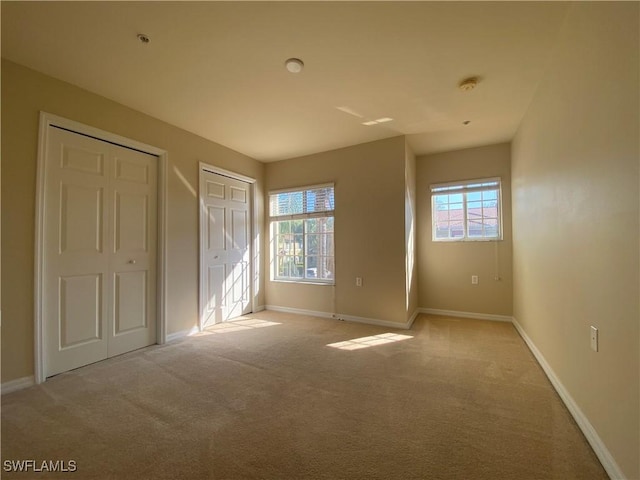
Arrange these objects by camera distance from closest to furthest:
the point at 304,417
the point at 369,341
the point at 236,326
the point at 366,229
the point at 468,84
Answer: the point at 304,417, the point at 468,84, the point at 369,341, the point at 236,326, the point at 366,229

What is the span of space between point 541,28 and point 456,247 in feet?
9.76

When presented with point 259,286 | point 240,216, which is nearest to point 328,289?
point 259,286

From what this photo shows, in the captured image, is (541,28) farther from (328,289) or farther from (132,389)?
(132,389)

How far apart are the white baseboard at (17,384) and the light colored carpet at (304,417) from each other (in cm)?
6

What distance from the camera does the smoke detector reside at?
2.39m

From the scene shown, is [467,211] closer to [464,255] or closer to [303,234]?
[464,255]

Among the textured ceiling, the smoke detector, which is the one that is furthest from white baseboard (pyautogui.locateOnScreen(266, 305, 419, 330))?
the smoke detector

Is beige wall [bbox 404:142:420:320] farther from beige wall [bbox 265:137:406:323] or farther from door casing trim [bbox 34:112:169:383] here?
door casing trim [bbox 34:112:169:383]

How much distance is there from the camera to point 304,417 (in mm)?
1763

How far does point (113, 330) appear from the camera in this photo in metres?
2.74

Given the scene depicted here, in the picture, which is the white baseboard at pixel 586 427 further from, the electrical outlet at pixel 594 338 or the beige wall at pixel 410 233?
the beige wall at pixel 410 233

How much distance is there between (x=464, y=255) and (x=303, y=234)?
8.51ft

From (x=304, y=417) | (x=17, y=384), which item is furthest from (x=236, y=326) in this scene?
(x=304, y=417)

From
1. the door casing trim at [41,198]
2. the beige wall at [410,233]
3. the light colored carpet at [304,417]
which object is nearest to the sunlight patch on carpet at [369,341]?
the light colored carpet at [304,417]
